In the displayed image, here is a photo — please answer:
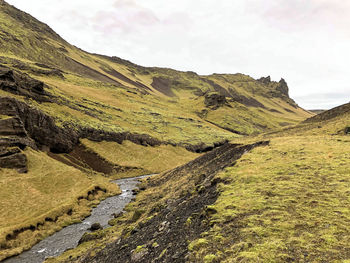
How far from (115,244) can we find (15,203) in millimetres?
22745

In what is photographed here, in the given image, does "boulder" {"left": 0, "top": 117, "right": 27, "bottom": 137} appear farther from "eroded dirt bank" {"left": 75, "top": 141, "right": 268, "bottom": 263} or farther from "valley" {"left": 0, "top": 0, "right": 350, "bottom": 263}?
"eroded dirt bank" {"left": 75, "top": 141, "right": 268, "bottom": 263}

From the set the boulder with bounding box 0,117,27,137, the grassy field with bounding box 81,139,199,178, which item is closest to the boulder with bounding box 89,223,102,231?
the boulder with bounding box 0,117,27,137

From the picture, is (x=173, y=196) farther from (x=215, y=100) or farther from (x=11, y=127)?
(x=215, y=100)

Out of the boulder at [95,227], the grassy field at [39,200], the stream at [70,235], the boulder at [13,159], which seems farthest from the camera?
the boulder at [13,159]

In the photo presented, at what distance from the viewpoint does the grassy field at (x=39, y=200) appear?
1100 inches

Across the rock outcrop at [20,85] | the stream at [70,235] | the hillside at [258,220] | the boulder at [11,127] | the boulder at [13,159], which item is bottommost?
A: the stream at [70,235]

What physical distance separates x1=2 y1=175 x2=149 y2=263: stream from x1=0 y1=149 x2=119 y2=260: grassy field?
1.04m

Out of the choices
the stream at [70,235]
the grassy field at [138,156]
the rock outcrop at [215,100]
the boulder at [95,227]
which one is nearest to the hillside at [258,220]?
the stream at [70,235]

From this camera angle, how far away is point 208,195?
22.5m

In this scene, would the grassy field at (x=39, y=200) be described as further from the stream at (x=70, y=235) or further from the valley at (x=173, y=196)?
the stream at (x=70, y=235)

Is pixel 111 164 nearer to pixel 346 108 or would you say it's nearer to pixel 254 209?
pixel 254 209

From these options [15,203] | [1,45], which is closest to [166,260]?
[15,203]

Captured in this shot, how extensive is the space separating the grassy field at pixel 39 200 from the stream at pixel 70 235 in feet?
3.42

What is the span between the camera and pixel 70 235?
29734 millimetres
